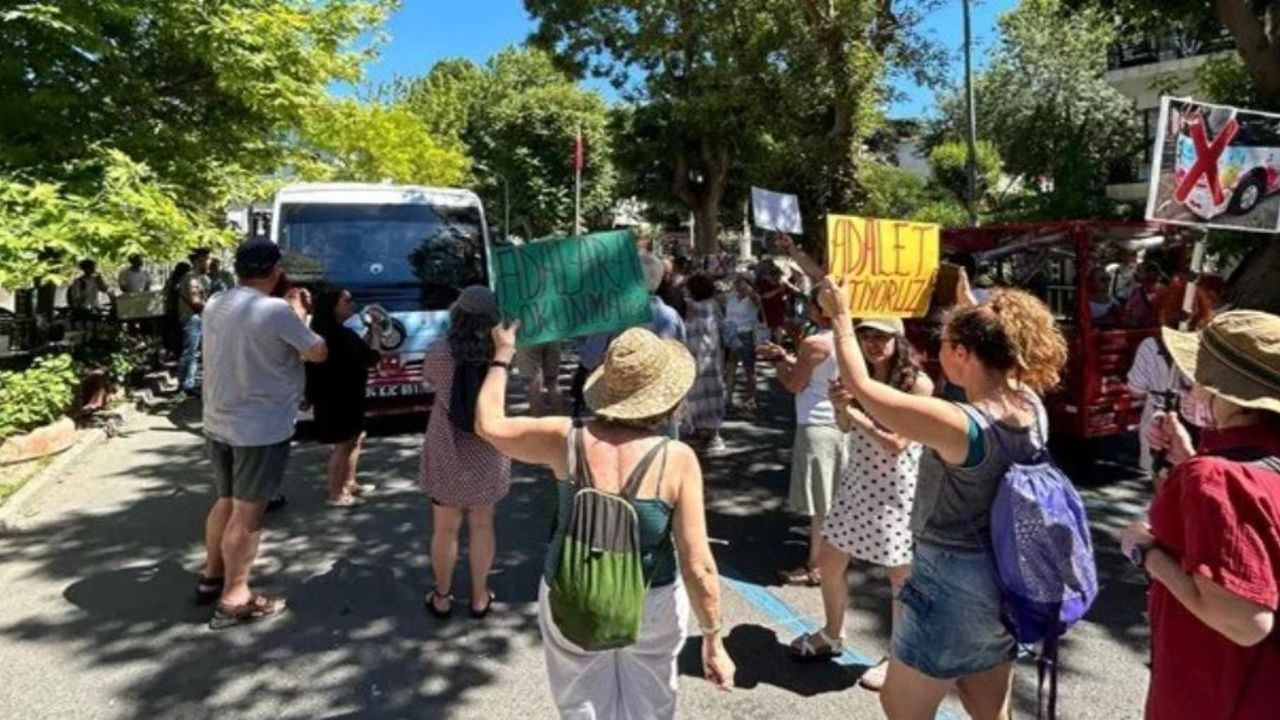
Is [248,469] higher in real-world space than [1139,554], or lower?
lower

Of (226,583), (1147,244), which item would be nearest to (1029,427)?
(226,583)

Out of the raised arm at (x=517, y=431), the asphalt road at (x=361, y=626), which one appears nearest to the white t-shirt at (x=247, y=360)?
the asphalt road at (x=361, y=626)

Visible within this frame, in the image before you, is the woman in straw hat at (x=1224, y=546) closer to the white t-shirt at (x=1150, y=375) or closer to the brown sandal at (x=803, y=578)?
the brown sandal at (x=803, y=578)

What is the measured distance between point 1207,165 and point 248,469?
463 centimetres

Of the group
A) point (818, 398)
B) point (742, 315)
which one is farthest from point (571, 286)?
point (742, 315)

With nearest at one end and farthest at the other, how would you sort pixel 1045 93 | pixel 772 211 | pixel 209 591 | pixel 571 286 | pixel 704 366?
pixel 571 286
pixel 209 591
pixel 772 211
pixel 704 366
pixel 1045 93

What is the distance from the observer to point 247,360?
13.5 feet

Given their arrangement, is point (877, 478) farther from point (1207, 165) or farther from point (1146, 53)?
point (1146, 53)

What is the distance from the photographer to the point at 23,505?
6.02 meters

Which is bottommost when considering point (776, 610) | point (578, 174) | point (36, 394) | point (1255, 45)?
point (776, 610)

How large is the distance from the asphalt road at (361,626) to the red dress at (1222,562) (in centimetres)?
180

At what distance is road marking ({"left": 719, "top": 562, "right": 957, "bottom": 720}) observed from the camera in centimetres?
398

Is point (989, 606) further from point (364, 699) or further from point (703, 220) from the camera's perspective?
point (703, 220)

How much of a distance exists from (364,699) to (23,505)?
389cm
